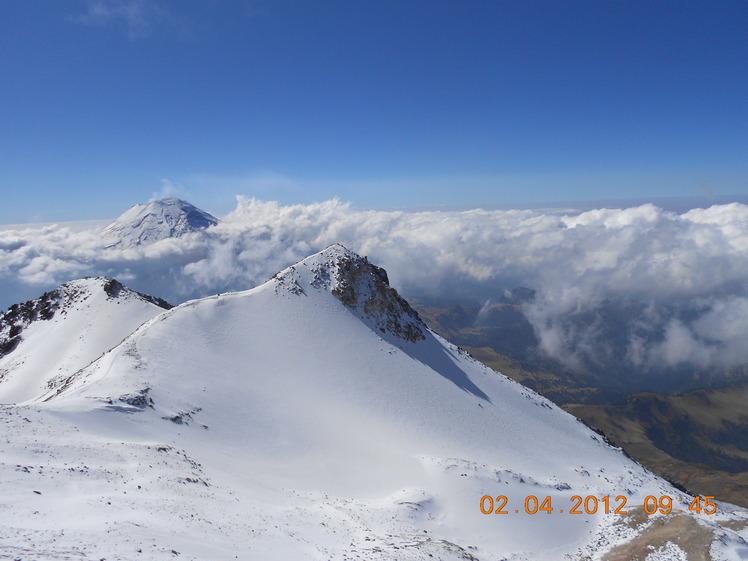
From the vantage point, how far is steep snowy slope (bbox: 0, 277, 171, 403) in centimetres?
6031

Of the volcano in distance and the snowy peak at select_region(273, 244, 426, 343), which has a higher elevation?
the snowy peak at select_region(273, 244, 426, 343)

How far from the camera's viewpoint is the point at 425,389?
56500 mm

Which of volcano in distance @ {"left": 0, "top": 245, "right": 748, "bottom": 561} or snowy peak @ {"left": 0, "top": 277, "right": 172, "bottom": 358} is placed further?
snowy peak @ {"left": 0, "top": 277, "right": 172, "bottom": 358}

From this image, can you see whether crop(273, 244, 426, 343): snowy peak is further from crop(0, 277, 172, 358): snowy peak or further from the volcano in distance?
crop(0, 277, 172, 358): snowy peak

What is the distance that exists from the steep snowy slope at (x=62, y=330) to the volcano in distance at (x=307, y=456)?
3.51 m

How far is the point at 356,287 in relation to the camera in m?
73.3

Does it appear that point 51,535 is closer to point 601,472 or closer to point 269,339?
point 269,339

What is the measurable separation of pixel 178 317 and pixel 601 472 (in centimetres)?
6073
